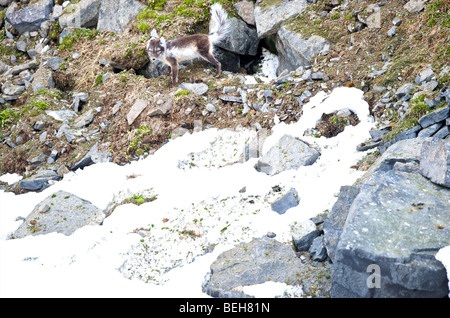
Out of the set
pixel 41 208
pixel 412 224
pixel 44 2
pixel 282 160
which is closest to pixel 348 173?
pixel 282 160

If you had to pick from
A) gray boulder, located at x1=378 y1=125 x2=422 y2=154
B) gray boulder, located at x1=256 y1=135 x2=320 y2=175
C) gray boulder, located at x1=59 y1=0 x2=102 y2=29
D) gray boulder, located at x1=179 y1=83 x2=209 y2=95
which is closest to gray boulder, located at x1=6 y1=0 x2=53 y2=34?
gray boulder, located at x1=59 y1=0 x2=102 y2=29

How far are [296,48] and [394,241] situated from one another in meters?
7.75

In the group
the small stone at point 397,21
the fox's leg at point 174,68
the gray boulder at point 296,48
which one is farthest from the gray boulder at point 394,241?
the fox's leg at point 174,68

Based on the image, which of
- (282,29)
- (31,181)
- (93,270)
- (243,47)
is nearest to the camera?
(93,270)

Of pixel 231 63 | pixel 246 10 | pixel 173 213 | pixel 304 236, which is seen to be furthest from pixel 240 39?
pixel 304 236

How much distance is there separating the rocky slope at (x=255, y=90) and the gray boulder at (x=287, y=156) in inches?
1.6

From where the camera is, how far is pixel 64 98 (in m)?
12.3

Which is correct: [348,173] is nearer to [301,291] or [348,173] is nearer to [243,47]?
[301,291]

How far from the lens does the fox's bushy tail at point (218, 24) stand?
11773 mm

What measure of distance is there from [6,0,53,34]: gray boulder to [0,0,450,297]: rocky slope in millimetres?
57

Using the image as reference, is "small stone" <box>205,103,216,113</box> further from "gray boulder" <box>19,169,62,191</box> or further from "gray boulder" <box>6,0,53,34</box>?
"gray boulder" <box>6,0,53,34</box>

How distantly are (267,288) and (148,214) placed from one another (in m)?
3.19

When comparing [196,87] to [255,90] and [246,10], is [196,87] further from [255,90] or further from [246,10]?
[246,10]

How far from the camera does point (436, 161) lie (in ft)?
17.0
